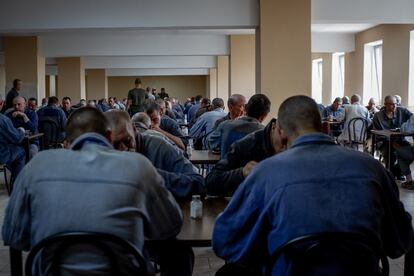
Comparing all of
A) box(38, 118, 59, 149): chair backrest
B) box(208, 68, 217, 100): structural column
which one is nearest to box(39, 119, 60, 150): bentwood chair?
box(38, 118, 59, 149): chair backrest

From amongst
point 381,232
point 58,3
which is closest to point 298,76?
point 58,3

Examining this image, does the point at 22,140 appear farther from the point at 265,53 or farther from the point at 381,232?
the point at 381,232

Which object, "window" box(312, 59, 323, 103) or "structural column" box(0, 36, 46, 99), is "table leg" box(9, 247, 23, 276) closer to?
"structural column" box(0, 36, 46, 99)

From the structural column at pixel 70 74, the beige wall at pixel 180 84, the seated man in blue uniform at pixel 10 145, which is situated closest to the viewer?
the seated man in blue uniform at pixel 10 145

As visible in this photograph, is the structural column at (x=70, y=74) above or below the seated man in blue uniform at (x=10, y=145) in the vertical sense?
above

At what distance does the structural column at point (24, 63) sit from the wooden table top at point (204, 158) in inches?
285

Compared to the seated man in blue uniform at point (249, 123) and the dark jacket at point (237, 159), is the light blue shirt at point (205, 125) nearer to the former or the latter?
the seated man in blue uniform at point (249, 123)

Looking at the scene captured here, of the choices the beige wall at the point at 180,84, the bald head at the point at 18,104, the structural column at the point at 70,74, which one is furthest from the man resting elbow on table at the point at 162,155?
the beige wall at the point at 180,84

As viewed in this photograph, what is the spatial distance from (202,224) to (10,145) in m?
4.01

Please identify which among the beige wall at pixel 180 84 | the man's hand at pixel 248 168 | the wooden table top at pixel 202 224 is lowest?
the wooden table top at pixel 202 224

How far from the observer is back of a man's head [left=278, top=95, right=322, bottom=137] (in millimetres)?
1660

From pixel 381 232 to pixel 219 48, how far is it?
1050 centimetres

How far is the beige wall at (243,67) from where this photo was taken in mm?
11250

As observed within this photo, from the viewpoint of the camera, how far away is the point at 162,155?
2527 mm
